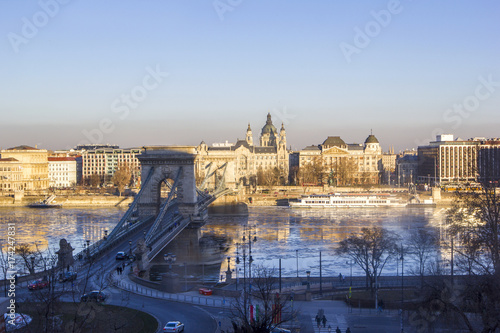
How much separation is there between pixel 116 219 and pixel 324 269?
97.6 ft

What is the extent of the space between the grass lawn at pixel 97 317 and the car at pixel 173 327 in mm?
449

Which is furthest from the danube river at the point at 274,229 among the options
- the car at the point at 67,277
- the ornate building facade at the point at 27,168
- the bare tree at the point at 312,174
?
the bare tree at the point at 312,174

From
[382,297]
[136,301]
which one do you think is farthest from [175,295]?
[382,297]

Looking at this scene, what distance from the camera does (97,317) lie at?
52.2 feet

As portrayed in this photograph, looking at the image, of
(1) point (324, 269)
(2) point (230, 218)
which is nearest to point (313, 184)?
(2) point (230, 218)

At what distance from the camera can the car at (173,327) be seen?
1580cm

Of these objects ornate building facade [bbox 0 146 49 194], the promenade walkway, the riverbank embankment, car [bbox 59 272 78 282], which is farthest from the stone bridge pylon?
ornate building facade [bbox 0 146 49 194]

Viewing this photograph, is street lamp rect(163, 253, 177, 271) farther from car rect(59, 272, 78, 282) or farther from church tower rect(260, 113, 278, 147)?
church tower rect(260, 113, 278, 147)

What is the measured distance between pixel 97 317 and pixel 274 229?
3086cm

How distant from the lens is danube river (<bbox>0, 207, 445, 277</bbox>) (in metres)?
31.3

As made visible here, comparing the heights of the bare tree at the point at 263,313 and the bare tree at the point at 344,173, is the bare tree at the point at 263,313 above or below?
below

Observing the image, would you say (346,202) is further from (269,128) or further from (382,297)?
(269,128)

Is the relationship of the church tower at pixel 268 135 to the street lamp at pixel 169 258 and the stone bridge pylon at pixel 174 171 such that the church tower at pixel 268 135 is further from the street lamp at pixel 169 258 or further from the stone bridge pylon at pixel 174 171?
the street lamp at pixel 169 258

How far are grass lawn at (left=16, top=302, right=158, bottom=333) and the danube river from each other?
35.9 feet
